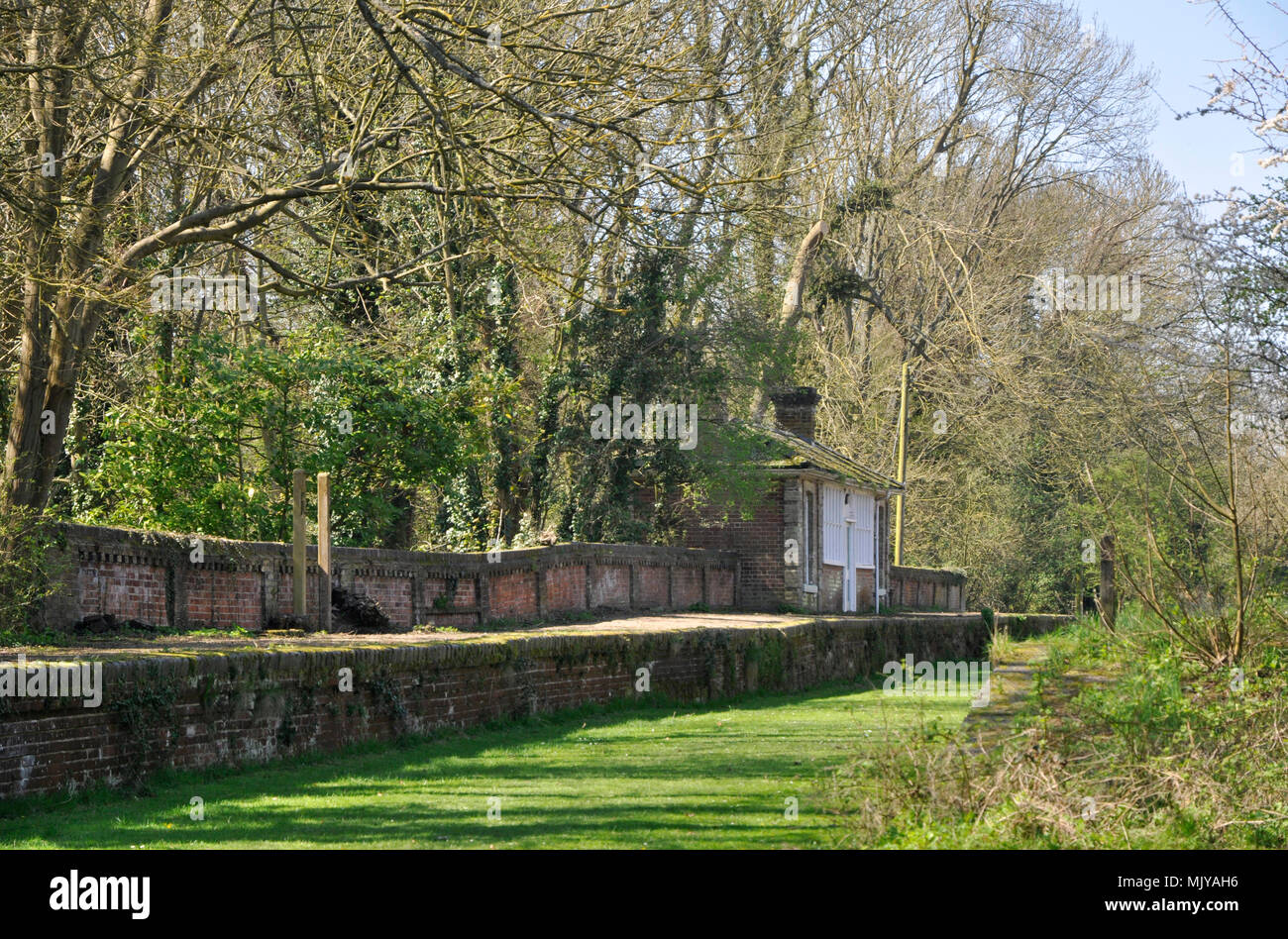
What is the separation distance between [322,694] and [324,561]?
4516 millimetres

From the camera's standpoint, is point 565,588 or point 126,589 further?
point 565,588

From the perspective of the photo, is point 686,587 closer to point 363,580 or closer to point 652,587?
point 652,587

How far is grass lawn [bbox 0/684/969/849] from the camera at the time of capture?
26.6 ft

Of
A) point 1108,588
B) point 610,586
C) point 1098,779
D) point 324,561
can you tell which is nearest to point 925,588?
point 610,586

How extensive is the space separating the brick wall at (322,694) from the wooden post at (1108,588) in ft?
17.4

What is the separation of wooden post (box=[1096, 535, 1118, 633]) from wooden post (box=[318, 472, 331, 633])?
903cm

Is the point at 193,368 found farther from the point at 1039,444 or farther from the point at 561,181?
the point at 1039,444

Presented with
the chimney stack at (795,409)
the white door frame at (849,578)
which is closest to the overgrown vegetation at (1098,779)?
the white door frame at (849,578)

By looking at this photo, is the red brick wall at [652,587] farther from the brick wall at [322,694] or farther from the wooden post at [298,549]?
the wooden post at [298,549]

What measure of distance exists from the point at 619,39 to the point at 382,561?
26.7ft

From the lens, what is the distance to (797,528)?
30172 mm

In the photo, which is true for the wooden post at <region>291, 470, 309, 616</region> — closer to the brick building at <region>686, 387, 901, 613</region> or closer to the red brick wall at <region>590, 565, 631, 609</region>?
the red brick wall at <region>590, 565, 631, 609</region>

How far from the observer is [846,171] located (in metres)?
39.9
